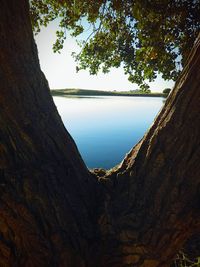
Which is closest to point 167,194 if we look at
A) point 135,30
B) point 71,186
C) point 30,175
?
point 71,186

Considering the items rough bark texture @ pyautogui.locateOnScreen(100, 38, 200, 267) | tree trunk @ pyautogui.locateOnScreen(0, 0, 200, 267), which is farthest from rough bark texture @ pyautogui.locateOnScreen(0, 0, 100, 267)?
rough bark texture @ pyautogui.locateOnScreen(100, 38, 200, 267)

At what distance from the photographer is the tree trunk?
6.86 ft

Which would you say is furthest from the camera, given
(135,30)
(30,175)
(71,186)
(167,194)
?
(135,30)

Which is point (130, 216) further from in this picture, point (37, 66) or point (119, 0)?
point (119, 0)

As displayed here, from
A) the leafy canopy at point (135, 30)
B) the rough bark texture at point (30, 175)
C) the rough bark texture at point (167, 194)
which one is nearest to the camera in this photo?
the rough bark texture at point (30, 175)

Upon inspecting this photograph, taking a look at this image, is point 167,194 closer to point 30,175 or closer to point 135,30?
point 30,175

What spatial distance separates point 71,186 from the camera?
7.93 ft

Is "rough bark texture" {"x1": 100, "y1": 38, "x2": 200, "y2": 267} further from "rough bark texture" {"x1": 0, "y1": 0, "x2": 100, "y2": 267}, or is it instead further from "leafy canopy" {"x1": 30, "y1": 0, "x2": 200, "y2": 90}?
"leafy canopy" {"x1": 30, "y1": 0, "x2": 200, "y2": 90}

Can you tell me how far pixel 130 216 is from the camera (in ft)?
7.68

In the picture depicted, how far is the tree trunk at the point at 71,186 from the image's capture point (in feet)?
6.86

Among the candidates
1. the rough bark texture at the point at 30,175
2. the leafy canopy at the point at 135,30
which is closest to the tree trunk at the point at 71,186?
the rough bark texture at the point at 30,175

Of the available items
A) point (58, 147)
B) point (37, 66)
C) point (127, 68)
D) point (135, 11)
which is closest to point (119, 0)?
point (135, 11)

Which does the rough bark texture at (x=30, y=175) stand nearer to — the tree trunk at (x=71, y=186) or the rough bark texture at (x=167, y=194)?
the tree trunk at (x=71, y=186)

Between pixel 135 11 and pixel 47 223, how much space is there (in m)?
3.91
